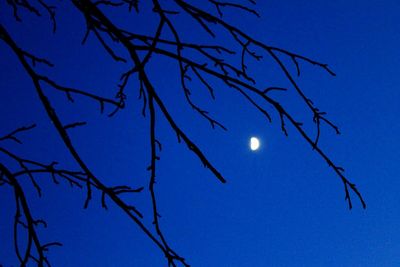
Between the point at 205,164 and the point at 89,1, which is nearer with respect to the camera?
the point at 205,164

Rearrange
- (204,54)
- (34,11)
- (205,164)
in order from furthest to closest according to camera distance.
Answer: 1. (34,11)
2. (204,54)
3. (205,164)

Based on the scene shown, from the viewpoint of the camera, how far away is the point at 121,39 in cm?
154

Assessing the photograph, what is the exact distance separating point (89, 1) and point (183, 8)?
38 cm

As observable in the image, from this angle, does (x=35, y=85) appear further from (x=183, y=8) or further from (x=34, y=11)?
(x=34, y=11)

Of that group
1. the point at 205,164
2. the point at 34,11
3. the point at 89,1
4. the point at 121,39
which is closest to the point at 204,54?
the point at 121,39

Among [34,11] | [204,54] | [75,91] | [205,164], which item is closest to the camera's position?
[205,164]

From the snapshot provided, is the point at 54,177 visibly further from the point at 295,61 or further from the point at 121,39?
the point at 295,61

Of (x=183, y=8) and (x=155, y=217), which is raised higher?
(x=183, y=8)

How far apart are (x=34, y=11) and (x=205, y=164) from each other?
1.72 metres

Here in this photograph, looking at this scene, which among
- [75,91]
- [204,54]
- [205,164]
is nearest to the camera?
[205,164]

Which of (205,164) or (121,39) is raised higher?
(121,39)

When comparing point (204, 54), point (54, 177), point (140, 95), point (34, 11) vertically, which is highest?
point (34, 11)

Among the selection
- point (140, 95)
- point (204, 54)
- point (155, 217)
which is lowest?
point (155, 217)

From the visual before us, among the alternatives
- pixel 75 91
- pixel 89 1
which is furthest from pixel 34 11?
pixel 75 91
